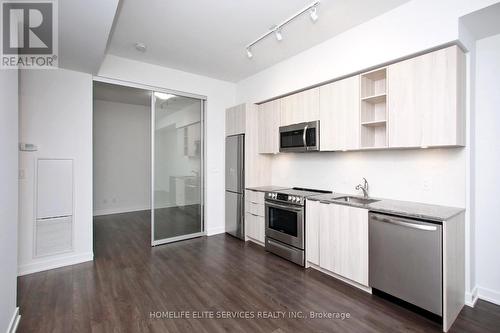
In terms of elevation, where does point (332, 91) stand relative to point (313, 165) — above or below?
above

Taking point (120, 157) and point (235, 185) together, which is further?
point (120, 157)

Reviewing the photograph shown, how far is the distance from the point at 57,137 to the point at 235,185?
2.81m

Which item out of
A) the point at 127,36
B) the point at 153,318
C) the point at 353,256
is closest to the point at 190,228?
the point at 153,318

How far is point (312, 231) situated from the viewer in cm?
315

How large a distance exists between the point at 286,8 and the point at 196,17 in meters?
1.04

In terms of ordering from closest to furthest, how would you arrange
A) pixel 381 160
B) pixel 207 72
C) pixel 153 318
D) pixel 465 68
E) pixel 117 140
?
pixel 153 318
pixel 465 68
pixel 381 160
pixel 207 72
pixel 117 140

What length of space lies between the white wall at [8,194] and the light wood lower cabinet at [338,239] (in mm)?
3005

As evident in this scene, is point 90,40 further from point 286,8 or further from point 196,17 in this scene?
point 286,8

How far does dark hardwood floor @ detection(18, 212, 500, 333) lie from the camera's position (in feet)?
6.83

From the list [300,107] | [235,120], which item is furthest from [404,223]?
[235,120]

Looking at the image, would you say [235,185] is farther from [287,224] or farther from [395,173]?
[395,173]

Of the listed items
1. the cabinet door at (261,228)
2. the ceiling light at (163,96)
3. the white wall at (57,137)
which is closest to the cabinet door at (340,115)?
the cabinet door at (261,228)

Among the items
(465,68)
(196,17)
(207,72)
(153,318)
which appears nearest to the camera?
(153,318)

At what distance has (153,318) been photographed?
2.19m
